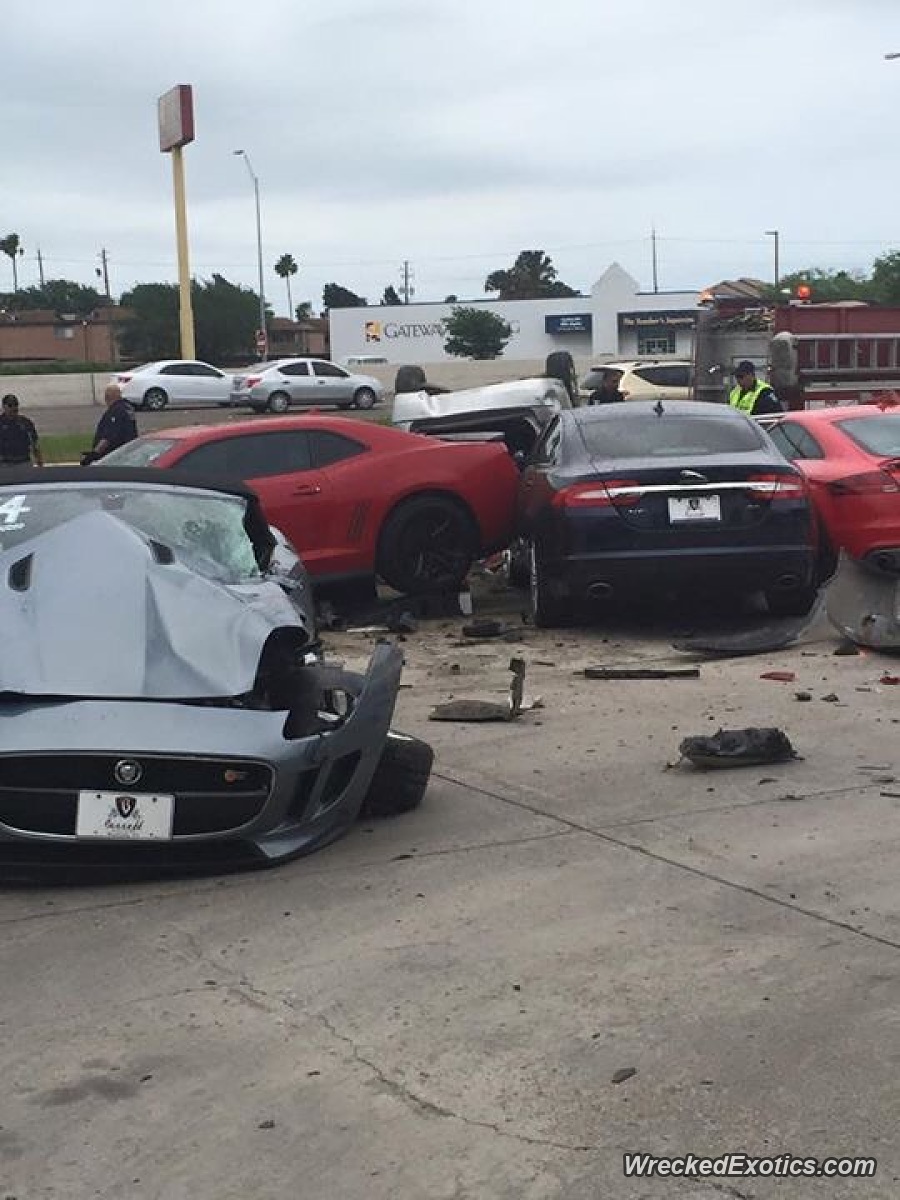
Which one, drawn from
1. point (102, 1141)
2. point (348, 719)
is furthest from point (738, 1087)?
point (348, 719)

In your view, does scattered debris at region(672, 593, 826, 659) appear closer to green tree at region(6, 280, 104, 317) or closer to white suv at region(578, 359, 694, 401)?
white suv at region(578, 359, 694, 401)

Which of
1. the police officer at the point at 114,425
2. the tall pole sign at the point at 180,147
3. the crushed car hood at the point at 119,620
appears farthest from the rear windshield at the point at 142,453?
the tall pole sign at the point at 180,147

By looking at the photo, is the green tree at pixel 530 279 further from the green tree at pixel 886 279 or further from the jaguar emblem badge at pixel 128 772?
the jaguar emblem badge at pixel 128 772

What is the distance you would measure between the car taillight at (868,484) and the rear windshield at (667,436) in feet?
2.01

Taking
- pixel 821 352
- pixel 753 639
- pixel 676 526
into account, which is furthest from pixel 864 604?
pixel 821 352

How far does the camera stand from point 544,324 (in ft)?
377

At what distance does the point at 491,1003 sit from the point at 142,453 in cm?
769

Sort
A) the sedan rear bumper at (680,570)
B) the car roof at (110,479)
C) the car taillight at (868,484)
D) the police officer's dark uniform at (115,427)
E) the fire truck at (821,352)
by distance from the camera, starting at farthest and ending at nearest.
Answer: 1. the fire truck at (821,352)
2. the police officer's dark uniform at (115,427)
3. the car taillight at (868,484)
4. the sedan rear bumper at (680,570)
5. the car roof at (110,479)

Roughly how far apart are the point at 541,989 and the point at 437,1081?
2.04ft

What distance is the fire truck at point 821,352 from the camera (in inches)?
709

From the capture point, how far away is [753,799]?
624 centimetres

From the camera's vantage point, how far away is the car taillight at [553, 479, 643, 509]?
382 inches

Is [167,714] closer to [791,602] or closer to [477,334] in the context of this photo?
[791,602]

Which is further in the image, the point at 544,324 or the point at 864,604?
the point at 544,324
